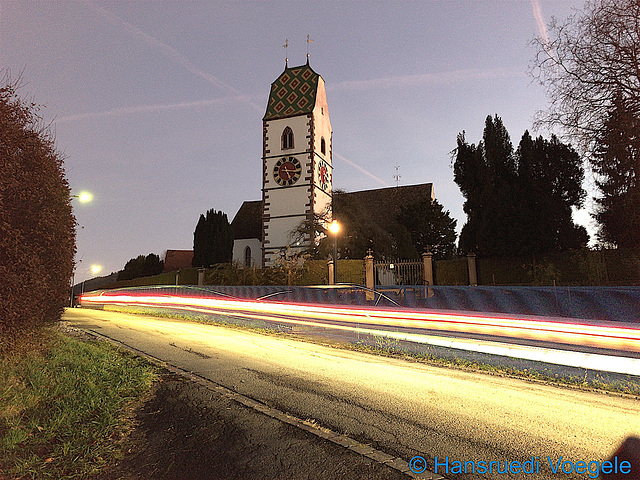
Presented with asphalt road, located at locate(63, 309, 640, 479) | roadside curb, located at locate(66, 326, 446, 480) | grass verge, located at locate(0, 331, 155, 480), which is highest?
grass verge, located at locate(0, 331, 155, 480)

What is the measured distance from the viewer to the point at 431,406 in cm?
606

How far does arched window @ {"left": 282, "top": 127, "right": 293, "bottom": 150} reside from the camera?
41.8m

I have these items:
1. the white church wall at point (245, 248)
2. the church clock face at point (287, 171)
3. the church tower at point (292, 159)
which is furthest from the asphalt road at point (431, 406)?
the white church wall at point (245, 248)

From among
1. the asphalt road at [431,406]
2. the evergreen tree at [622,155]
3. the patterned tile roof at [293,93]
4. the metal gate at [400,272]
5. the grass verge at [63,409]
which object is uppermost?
the patterned tile roof at [293,93]

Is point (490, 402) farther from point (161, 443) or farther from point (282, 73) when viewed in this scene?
point (282, 73)

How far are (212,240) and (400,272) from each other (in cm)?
2376

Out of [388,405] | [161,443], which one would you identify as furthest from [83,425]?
[388,405]

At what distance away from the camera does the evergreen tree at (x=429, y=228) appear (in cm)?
3906

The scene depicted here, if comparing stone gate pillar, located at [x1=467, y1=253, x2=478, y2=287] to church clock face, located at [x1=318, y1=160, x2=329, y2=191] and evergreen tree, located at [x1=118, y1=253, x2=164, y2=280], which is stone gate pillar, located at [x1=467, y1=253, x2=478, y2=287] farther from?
evergreen tree, located at [x1=118, y1=253, x2=164, y2=280]

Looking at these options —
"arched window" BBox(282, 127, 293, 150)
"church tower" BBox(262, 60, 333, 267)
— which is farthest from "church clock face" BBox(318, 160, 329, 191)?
"arched window" BBox(282, 127, 293, 150)

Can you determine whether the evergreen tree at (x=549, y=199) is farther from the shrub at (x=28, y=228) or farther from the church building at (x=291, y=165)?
the shrub at (x=28, y=228)

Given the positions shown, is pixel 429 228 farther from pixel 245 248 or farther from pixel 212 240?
pixel 212 240

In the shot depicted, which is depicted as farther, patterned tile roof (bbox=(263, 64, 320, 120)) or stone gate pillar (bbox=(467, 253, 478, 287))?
patterned tile roof (bbox=(263, 64, 320, 120))

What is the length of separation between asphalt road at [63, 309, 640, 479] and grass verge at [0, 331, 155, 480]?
1663 millimetres
